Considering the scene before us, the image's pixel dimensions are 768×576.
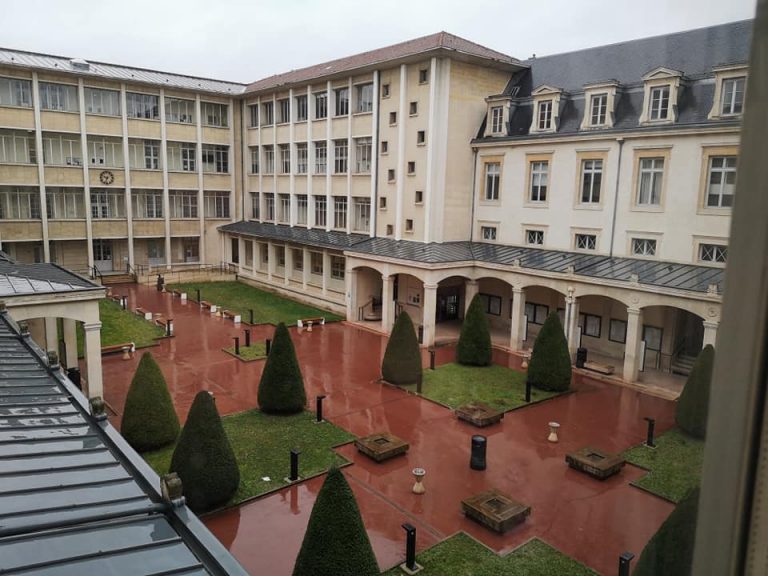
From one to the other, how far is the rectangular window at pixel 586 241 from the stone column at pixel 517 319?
278 cm

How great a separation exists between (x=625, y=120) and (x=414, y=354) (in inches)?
445

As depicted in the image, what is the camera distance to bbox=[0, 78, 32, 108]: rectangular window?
3312cm

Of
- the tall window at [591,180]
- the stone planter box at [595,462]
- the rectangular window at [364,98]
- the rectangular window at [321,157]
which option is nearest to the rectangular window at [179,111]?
the rectangular window at [321,157]

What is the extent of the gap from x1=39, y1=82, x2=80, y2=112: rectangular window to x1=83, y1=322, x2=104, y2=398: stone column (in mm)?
24165

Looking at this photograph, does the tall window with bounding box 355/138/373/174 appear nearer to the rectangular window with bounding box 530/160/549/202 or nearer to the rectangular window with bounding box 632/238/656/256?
the rectangular window with bounding box 530/160/549/202

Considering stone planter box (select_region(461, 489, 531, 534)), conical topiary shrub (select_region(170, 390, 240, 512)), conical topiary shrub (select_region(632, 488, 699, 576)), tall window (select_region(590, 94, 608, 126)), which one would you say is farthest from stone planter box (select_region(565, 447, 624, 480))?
tall window (select_region(590, 94, 608, 126))

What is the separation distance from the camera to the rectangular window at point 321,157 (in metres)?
33.8

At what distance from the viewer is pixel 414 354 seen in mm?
19375

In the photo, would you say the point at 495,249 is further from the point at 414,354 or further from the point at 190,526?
the point at 190,526

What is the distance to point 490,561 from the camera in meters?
10.2

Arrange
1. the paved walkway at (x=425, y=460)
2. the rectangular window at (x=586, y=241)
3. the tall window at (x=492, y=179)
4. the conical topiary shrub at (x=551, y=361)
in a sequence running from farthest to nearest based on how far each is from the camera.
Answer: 1. the tall window at (x=492, y=179)
2. the rectangular window at (x=586, y=241)
3. the conical topiary shrub at (x=551, y=361)
4. the paved walkway at (x=425, y=460)

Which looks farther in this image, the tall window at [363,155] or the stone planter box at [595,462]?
the tall window at [363,155]

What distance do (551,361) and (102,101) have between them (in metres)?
31.4

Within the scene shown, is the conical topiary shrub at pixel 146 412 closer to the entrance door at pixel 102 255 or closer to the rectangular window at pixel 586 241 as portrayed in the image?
the rectangular window at pixel 586 241
